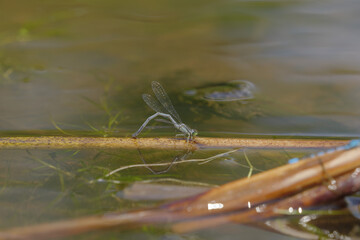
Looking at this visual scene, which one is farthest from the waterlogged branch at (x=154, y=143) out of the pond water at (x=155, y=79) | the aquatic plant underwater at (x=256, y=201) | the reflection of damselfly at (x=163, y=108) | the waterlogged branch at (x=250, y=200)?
the waterlogged branch at (x=250, y=200)

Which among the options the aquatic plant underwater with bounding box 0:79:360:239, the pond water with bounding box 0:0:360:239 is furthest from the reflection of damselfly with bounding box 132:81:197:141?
the aquatic plant underwater with bounding box 0:79:360:239

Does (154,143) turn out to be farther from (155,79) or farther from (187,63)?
(187,63)

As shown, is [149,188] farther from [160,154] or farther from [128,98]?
[128,98]

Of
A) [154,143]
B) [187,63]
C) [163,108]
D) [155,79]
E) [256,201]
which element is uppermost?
[187,63]

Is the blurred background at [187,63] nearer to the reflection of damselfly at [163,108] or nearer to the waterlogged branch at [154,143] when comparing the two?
the reflection of damselfly at [163,108]

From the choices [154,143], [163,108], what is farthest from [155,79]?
[154,143]

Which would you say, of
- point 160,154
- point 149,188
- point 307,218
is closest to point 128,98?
point 160,154
